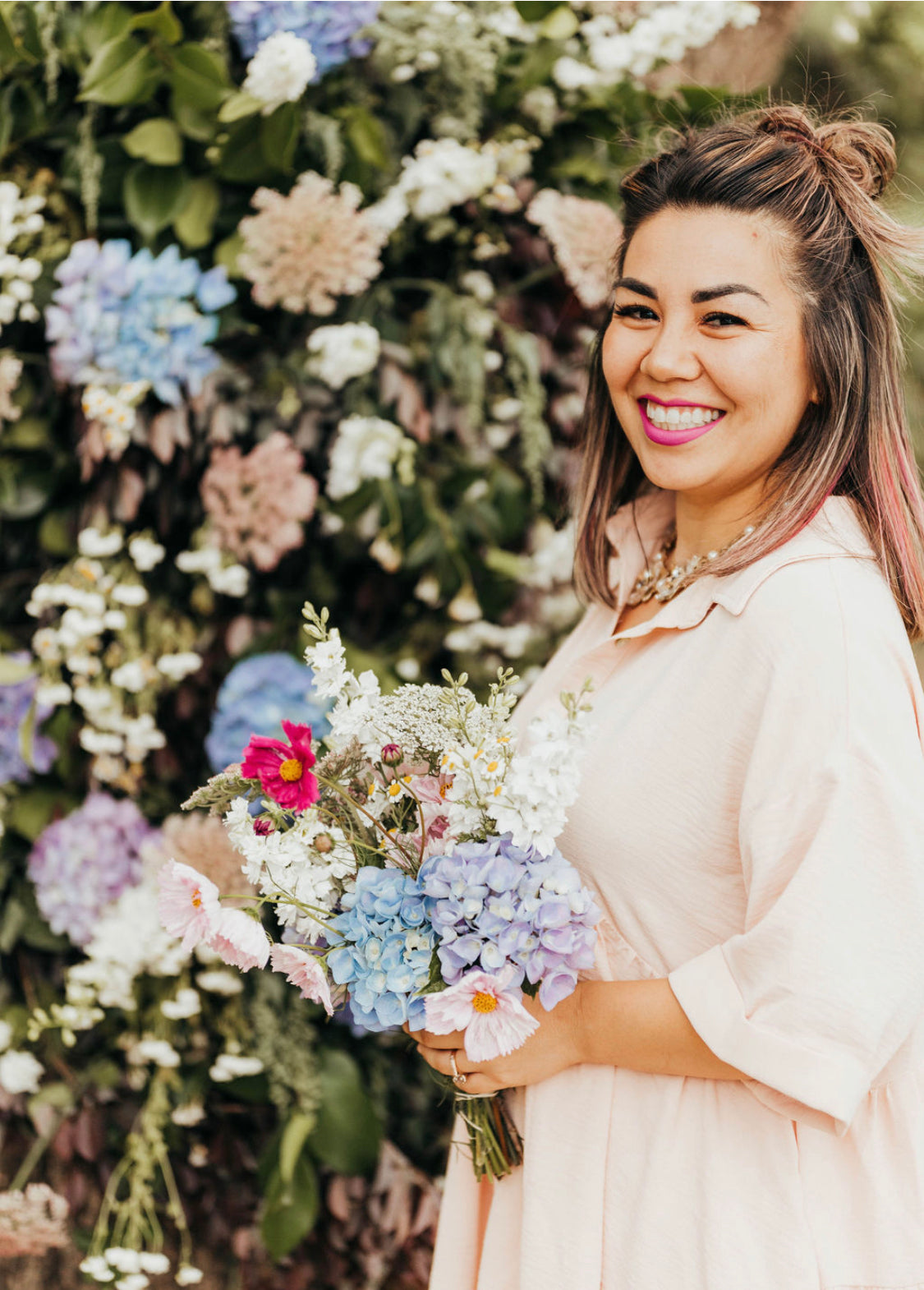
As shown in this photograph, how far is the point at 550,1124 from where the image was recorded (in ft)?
3.87

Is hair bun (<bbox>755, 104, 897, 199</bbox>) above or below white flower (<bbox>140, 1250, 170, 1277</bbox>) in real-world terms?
above

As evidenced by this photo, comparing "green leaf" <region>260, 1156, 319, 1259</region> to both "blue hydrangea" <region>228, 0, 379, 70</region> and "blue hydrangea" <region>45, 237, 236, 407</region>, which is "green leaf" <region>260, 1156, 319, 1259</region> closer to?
"blue hydrangea" <region>45, 237, 236, 407</region>

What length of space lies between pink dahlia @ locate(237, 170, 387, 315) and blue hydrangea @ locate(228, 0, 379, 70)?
19cm

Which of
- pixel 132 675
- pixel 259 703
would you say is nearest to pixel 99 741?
pixel 132 675

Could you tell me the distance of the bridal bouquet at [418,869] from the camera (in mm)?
964

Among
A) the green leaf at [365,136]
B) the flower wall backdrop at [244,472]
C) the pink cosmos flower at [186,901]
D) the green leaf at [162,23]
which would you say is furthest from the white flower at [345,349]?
the pink cosmos flower at [186,901]

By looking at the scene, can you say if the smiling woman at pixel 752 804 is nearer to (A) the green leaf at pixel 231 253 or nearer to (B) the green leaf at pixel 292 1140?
(B) the green leaf at pixel 292 1140

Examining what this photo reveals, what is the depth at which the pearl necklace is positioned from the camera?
1.29 meters

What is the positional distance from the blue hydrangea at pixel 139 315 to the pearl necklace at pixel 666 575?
0.80 metres

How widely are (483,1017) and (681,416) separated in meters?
0.66

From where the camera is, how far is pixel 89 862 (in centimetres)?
186

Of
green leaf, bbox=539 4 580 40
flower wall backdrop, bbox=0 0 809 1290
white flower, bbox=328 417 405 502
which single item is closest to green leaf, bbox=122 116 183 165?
flower wall backdrop, bbox=0 0 809 1290

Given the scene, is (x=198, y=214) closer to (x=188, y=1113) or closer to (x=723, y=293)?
(x=723, y=293)

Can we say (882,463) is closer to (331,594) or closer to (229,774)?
(229,774)
